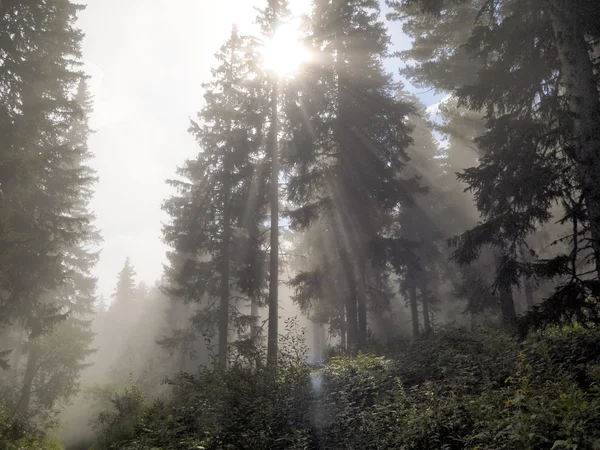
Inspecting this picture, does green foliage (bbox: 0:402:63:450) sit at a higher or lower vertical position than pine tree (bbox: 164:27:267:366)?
lower

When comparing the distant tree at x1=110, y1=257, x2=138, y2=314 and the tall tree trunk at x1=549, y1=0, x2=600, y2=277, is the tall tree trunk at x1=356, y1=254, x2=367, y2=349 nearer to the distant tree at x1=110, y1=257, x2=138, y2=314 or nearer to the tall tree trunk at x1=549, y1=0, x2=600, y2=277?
the tall tree trunk at x1=549, y1=0, x2=600, y2=277

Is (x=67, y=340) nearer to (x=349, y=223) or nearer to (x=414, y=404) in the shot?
(x=349, y=223)

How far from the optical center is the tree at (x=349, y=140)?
1802cm

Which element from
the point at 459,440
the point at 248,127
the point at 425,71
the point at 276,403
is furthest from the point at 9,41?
the point at 459,440

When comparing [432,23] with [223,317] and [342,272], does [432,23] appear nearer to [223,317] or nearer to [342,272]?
[342,272]

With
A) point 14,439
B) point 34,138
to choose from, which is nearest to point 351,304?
point 14,439

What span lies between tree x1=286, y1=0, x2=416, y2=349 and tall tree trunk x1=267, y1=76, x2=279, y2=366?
0.74m

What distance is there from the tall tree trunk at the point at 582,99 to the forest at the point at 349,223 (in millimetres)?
41

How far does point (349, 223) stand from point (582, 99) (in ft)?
35.3

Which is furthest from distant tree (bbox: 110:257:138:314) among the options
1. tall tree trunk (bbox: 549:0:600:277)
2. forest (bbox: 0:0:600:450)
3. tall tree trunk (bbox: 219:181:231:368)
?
tall tree trunk (bbox: 549:0:600:277)

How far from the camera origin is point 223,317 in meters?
20.7

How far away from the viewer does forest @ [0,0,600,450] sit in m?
7.07

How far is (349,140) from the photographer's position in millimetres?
18516

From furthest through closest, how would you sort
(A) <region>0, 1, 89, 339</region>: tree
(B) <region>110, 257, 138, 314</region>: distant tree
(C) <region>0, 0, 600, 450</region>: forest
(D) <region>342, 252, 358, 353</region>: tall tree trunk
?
(B) <region>110, 257, 138, 314</region>: distant tree < (D) <region>342, 252, 358, 353</region>: tall tree trunk < (A) <region>0, 1, 89, 339</region>: tree < (C) <region>0, 0, 600, 450</region>: forest
